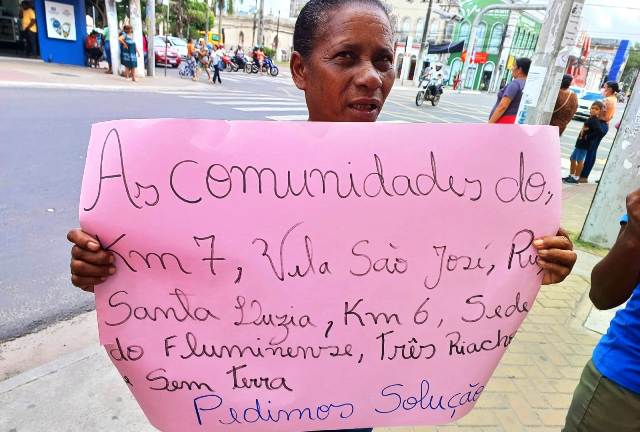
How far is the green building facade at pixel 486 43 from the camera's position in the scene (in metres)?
46.3

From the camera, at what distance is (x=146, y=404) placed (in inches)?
46.6

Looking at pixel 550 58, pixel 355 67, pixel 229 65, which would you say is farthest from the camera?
pixel 229 65

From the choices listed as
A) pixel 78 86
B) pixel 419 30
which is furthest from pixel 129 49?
pixel 419 30

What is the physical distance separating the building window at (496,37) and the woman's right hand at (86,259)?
5299 centimetres

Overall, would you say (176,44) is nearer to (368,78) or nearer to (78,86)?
(78,86)

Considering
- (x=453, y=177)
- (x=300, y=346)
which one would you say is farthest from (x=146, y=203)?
(x=453, y=177)

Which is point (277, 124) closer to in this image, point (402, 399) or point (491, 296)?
point (491, 296)

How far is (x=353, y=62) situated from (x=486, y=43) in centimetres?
5414

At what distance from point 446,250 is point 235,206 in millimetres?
550

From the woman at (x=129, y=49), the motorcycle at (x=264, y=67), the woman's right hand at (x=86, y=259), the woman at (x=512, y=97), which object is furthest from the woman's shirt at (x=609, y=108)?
the motorcycle at (x=264, y=67)

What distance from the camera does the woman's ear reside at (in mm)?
1395

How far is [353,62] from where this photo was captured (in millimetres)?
1255

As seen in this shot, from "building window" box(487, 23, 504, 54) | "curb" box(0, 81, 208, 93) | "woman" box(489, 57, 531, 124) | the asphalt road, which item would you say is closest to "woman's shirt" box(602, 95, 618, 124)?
the asphalt road

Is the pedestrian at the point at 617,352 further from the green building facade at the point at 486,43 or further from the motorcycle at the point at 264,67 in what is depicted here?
the green building facade at the point at 486,43
